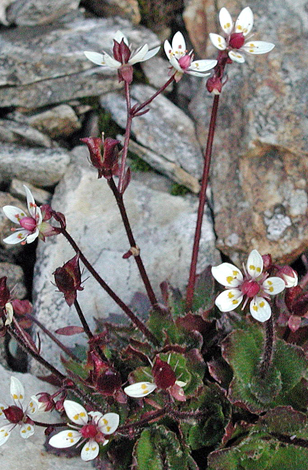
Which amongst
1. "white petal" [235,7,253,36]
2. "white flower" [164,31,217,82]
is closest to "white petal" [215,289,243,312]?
"white flower" [164,31,217,82]

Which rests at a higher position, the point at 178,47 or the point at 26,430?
the point at 178,47

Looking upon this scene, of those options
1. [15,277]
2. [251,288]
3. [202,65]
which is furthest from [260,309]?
[15,277]

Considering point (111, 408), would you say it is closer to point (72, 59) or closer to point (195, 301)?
point (195, 301)

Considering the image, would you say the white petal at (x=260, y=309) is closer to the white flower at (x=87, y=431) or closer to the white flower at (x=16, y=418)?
the white flower at (x=87, y=431)

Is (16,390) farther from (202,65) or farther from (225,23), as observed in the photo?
(225,23)

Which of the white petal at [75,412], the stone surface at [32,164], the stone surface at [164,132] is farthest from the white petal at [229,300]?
the stone surface at [32,164]

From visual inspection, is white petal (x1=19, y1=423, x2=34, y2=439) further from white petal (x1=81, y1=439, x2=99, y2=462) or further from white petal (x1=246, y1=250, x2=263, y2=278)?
white petal (x1=246, y1=250, x2=263, y2=278)

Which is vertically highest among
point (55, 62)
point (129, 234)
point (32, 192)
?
point (55, 62)
